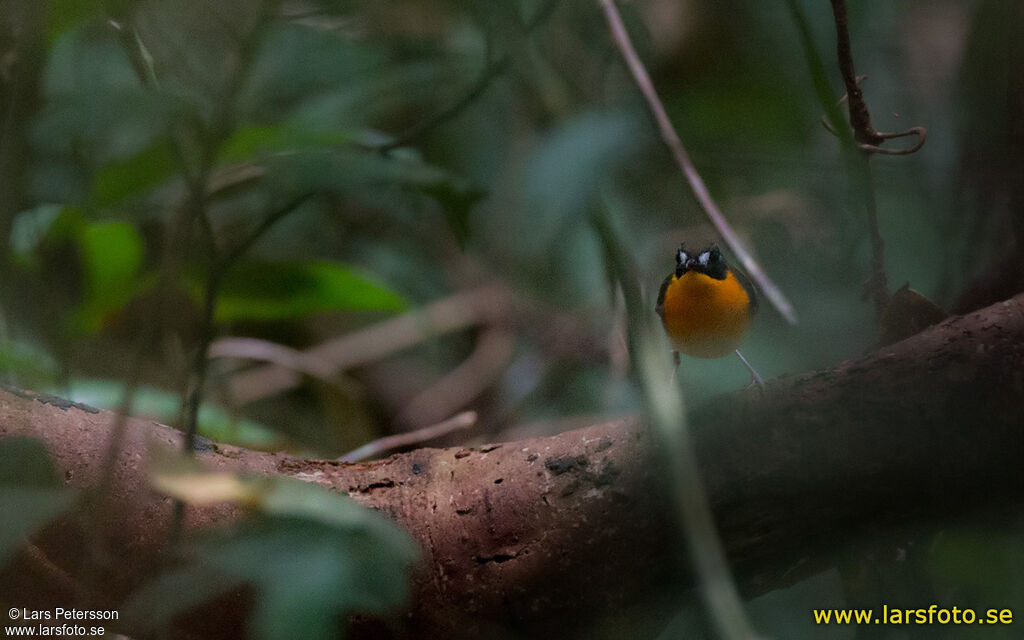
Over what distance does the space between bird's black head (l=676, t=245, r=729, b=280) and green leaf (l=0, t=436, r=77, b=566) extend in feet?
5.90

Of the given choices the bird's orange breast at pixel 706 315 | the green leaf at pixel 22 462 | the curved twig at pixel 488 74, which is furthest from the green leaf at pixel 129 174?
the bird's orange breast at pixel 706 315

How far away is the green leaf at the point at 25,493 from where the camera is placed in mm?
639

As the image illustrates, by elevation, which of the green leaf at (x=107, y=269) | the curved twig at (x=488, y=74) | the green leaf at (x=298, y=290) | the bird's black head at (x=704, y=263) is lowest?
the curved twig at (x=488, y=74)

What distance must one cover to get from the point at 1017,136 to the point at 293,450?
2047 mm

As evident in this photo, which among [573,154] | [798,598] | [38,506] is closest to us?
[38,506]

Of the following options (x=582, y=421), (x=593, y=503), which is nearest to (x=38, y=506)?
(x=593, y=503)

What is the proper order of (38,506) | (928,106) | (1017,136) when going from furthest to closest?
(928,106), (1017,136), (38,506)

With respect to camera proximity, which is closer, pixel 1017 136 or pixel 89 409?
pixel 89 409

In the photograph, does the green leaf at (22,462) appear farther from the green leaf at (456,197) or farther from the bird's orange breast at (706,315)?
the bird's orange breast at (706,315)

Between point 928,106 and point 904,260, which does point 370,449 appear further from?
point 928,106

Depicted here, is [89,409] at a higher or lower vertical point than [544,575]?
higher

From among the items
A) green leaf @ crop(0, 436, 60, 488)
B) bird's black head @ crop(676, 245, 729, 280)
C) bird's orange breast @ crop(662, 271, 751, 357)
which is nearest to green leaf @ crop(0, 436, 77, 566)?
green leaf @ crop(0, 436, 60, 488)

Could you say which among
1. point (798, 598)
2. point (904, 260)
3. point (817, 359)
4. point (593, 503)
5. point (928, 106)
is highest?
point (928, 106)

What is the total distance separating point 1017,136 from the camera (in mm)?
1696
